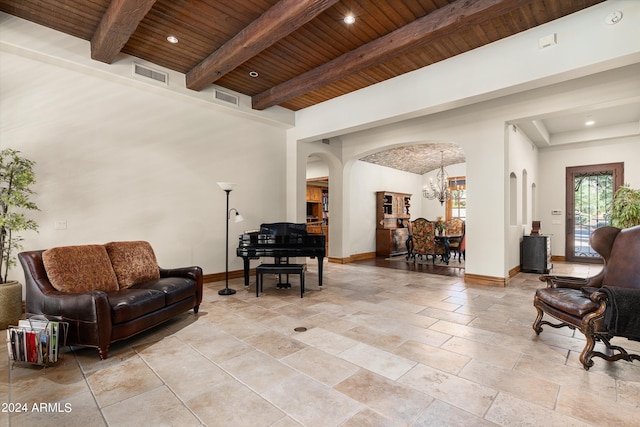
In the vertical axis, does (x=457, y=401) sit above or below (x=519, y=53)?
below

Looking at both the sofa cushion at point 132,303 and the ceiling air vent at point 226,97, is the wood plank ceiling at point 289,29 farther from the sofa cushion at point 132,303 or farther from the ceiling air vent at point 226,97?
the sofa cushion at point 132,303

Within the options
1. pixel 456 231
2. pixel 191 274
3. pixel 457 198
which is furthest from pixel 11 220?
pixel 457 198

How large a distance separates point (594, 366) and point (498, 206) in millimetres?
3288

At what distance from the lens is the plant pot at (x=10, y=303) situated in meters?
3.21

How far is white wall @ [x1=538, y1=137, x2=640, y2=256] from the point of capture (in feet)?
24.8

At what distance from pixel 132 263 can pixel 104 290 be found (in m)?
0.45

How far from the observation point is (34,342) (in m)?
2.39

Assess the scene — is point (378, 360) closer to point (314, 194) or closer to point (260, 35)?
point (260, 35)

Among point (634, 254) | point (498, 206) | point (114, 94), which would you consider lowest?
point (634, 254)

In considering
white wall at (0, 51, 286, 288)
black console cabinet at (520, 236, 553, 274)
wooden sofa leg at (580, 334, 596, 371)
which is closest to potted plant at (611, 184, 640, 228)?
black console cabinet at (520, 236, 553, 274)

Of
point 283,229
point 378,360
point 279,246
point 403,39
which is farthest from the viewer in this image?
point 283,229

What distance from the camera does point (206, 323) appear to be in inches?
137

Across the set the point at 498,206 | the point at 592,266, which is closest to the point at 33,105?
the point at 498,206

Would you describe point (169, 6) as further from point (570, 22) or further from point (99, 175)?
point (570, 22)
